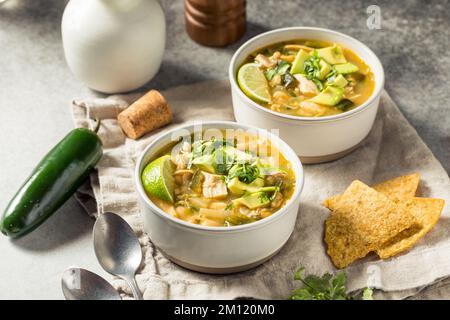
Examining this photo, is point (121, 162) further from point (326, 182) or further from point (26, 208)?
point (326, 182)

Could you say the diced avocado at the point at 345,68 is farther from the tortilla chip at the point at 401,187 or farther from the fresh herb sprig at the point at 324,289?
the fresh herb sprig at the point at 324,289

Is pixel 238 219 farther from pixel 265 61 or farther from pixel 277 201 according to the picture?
pixel 265 61

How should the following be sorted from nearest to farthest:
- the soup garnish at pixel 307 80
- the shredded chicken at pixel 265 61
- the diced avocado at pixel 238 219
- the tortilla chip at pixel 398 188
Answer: the diced avocado at pixel 238 219 < the tortilla chip at pixel 398 188 < the soup garnish at pixel 307 80 < the shredded chicken at pixel 265 61

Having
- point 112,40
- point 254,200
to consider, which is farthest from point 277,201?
point 112,40

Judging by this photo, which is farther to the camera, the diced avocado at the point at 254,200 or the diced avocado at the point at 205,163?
the diced avocado at the point at 205,163

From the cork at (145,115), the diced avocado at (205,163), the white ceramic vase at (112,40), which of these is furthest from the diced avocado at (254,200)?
the white ceramic vase at (112,40)

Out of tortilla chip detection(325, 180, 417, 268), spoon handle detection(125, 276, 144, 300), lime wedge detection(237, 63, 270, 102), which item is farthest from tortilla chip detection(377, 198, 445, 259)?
spoon handle detection(125, 276, 144, 300)
